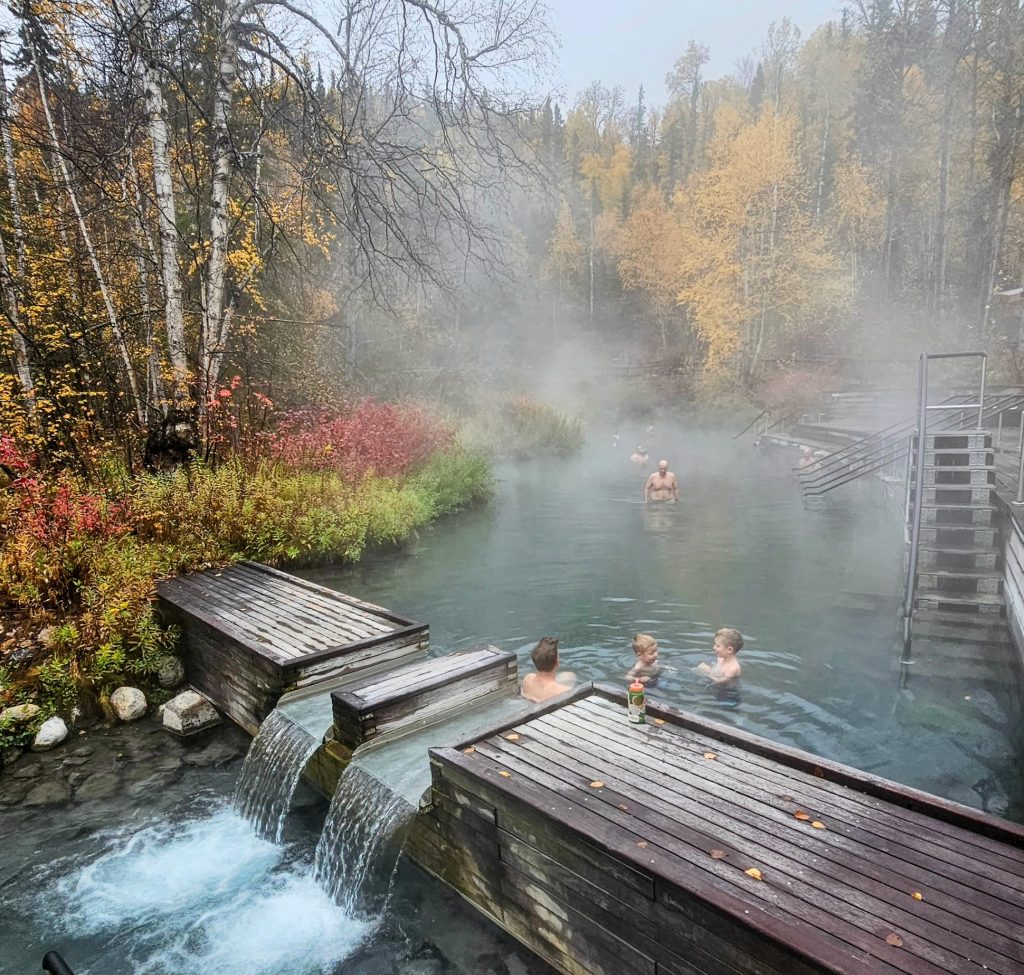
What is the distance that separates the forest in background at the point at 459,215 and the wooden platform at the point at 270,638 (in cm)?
335

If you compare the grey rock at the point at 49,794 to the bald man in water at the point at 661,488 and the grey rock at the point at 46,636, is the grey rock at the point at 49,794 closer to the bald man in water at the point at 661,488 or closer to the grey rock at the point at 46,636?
the grey rock at the point at 46,636

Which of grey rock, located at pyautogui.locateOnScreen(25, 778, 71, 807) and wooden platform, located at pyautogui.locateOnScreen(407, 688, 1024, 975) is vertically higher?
wooden platform, located at pyautogui.locateOnScreen(407, 688, 1024, 975)

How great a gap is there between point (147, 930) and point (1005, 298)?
38.2ft

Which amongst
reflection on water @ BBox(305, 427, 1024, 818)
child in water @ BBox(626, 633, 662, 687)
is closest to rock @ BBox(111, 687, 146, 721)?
reflection on water @ BBox(305, 427, 1024, 818)

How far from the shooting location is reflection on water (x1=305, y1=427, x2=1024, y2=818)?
5511mm

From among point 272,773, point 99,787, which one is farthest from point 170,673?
point 272,773

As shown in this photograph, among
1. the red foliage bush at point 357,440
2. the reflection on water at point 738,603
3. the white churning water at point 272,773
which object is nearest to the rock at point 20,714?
the white churning water at point 272,773

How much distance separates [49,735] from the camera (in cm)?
562

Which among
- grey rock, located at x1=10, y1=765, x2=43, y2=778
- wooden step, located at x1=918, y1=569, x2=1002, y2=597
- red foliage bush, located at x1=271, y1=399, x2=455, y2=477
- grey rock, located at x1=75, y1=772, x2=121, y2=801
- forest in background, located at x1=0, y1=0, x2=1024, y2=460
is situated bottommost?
grey rock, located at x1=75, y1=772, x2=121, y2=801

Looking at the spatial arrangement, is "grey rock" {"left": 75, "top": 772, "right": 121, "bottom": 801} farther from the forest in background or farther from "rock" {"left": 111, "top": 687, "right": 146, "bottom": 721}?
the forest in background

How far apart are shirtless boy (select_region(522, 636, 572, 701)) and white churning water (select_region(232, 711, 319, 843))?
1.64 metres

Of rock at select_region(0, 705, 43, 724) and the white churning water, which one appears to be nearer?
the white churning water

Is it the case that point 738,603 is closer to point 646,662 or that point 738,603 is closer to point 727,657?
point 727,657

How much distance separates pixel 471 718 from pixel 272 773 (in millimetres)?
1542
